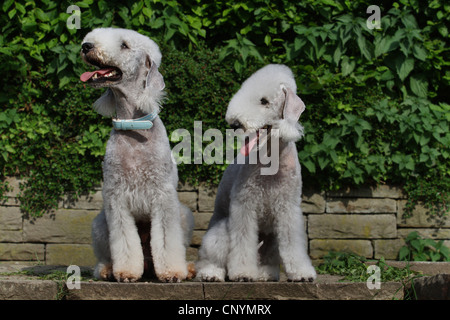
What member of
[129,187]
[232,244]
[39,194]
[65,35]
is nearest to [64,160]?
[39,194]

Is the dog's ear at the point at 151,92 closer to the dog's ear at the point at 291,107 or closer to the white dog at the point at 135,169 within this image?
the white dog at the point at 135,169

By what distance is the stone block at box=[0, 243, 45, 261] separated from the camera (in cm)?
598

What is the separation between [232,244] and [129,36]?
1746 mm

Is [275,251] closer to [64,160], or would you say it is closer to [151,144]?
[151,144]

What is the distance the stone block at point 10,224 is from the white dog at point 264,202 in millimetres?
2366

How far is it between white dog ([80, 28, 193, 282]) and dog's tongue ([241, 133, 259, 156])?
671 millimetres

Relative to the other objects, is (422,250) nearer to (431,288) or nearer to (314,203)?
(314,203)

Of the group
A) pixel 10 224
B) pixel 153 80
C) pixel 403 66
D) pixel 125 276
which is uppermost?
pixel 403 66

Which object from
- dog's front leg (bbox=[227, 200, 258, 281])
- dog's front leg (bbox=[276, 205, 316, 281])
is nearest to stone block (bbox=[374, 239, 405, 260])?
dog's front leg (bbox=[276, 205, 316, 281])

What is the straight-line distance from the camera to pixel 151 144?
14.6 feet

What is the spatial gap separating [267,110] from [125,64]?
3.65ft

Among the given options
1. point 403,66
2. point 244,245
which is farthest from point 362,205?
point 244,245

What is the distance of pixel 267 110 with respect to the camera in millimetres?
4184

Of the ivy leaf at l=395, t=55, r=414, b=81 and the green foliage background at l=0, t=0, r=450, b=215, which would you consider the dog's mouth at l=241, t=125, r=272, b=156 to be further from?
the ivy leaf at l=395, t=55, r=414, b=81
